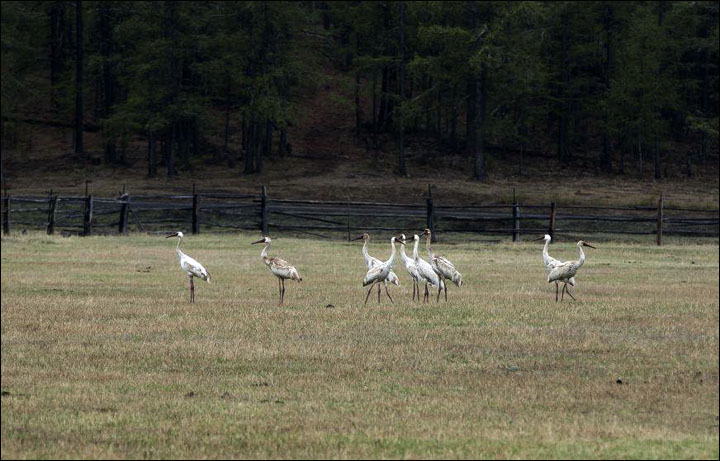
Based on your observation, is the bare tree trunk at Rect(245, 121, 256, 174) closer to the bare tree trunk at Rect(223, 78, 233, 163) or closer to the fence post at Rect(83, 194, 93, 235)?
the bare tree trunk at Rect(223, 78, 233, 163)

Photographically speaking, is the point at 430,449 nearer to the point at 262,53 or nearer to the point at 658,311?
the point at 658,311

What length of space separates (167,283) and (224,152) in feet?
157

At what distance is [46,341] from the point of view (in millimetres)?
14836

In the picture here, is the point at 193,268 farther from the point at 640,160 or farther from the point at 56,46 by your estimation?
the point at 56,46

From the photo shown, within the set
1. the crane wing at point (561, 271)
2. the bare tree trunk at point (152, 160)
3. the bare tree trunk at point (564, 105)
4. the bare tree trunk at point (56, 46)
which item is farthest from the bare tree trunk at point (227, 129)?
the crane wing at point (561, 271)

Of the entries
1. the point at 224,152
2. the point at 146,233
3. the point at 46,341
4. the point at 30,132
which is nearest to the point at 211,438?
the point at 46,341

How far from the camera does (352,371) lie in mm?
12703

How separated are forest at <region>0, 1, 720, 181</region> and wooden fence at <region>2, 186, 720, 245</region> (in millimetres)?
12497

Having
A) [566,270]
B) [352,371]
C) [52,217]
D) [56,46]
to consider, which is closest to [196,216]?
[52,217]

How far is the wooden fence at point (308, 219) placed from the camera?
42.2 meters

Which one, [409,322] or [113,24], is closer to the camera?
[409,322]

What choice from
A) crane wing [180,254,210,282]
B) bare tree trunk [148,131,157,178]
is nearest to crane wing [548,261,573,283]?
crane wing [180,254,210,282]

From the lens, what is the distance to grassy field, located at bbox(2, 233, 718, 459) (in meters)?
9.51

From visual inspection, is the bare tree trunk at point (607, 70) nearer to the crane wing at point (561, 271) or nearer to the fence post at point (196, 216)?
the fence post at point (196, 216)
